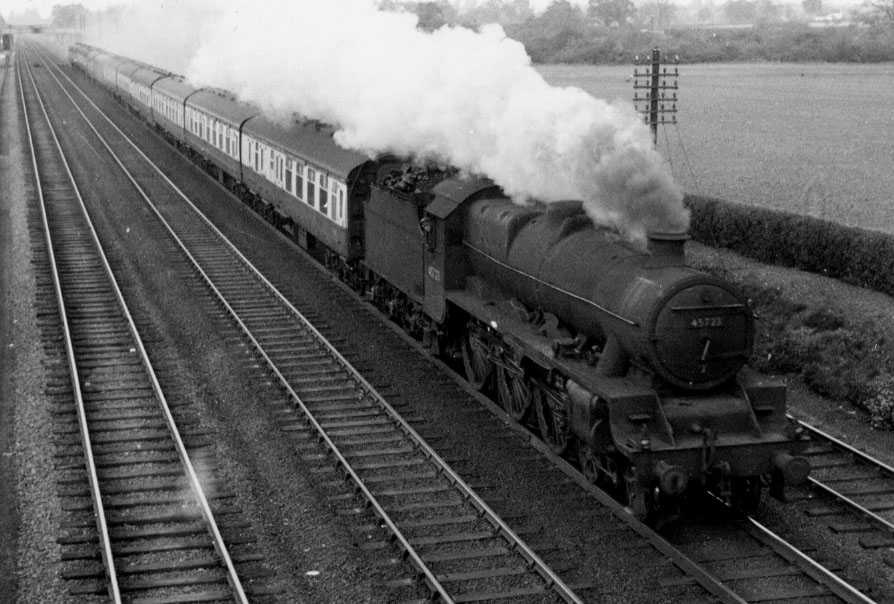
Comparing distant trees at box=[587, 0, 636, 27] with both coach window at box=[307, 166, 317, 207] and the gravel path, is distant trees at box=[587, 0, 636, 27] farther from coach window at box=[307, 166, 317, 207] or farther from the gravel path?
the gravel path

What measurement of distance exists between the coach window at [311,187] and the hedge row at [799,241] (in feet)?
27.5

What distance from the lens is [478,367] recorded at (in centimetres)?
1505

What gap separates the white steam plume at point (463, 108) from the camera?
11727mm

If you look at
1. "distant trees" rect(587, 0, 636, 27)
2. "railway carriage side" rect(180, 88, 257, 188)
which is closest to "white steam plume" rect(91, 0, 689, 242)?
"railway carriage side" rect(180, 88, 257, 188)

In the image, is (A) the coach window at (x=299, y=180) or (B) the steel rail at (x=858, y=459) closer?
(B) the steel rail at (x=858, y=459)

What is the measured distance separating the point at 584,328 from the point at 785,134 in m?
33.6

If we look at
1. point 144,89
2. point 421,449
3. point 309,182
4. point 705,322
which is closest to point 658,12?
point 144,89

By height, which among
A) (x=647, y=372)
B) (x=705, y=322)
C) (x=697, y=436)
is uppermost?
(x=705, y=322)

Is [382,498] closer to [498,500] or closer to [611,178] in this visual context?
Answer: [498,500]

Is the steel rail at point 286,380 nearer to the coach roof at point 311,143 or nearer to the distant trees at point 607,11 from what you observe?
the coach roof at point 311,143

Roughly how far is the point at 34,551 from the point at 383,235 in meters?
8.89

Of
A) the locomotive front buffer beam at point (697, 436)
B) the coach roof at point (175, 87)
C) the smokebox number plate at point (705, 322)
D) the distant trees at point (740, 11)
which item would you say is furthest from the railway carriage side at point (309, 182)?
the distant trees at point (740, 11)

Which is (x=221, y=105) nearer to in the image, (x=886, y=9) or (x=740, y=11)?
(x=886, y=9)

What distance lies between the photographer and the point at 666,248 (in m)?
11.0
